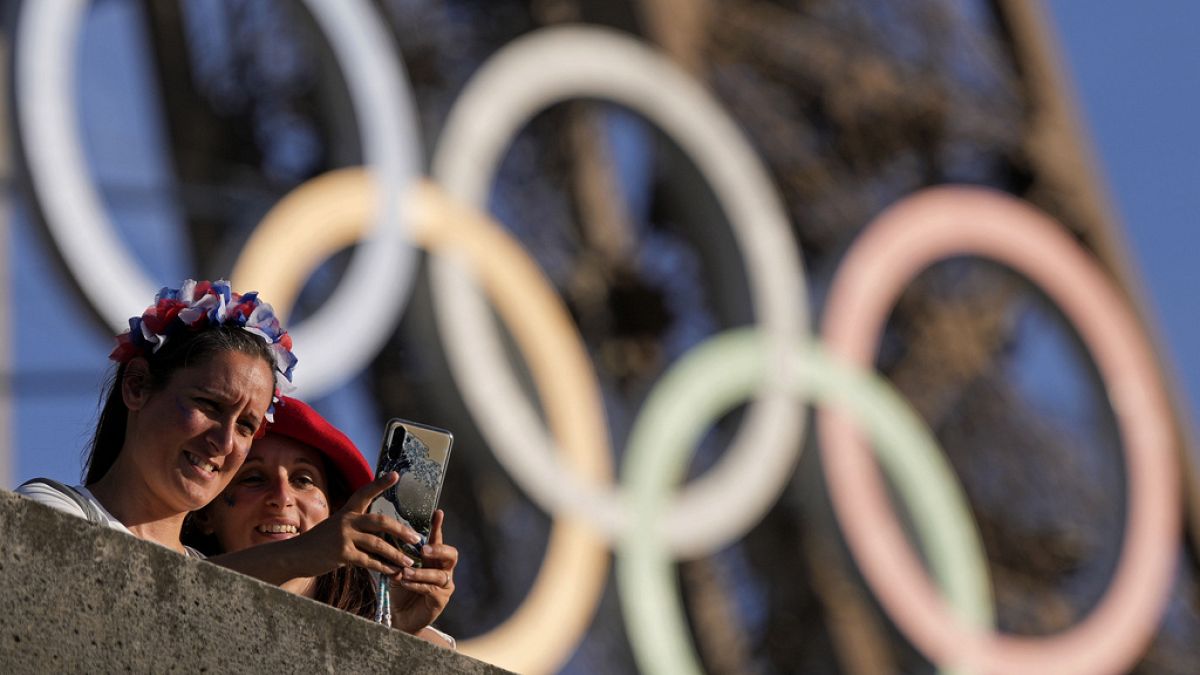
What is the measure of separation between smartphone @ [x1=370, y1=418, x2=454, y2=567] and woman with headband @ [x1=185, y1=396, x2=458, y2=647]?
185 mm

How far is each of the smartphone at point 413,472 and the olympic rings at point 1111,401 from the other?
14.2 metres

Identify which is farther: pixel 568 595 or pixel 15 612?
pixel 568 595

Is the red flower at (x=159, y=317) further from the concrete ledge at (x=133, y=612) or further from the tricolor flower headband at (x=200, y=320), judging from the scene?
the concrete ledge at (x=133, y=612)

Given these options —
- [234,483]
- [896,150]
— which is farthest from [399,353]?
[234,483]

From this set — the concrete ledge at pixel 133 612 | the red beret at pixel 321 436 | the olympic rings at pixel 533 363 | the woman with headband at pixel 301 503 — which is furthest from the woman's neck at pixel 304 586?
the olympic rings at pixel 533 363

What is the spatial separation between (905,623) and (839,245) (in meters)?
3.82

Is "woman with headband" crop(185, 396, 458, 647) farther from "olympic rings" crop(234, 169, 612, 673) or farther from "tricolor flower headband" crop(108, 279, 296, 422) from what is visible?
"olympic rings" crop(234, 169, 612, 673)

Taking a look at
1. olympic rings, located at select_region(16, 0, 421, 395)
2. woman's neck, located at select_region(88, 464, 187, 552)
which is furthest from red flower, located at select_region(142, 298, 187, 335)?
olympic rings, located at select_region(16, 0, 421, 395)

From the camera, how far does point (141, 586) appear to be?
4.39m

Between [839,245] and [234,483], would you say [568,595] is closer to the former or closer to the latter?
[839,245]

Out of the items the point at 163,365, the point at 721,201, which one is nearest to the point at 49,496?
the point at 163,365

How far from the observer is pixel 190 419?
4727 millimetres

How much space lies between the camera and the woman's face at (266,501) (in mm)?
5199

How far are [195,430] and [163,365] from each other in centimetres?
15
